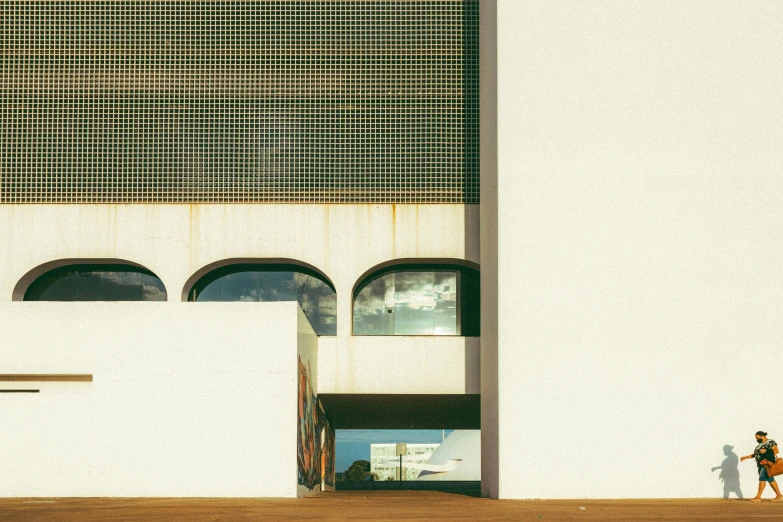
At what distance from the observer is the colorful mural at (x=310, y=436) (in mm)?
16672

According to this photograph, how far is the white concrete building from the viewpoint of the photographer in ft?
51.7

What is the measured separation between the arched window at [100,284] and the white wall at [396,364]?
4.35 meters

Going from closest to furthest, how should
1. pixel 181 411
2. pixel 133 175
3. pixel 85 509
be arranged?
1. pixel 85 509
2. pixel 181 411
3. pixel 133 175

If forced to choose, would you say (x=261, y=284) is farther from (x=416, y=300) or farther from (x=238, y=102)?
(x=238, y=102)

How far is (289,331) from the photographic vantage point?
1584 cm

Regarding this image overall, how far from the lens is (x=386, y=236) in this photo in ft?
65.6
